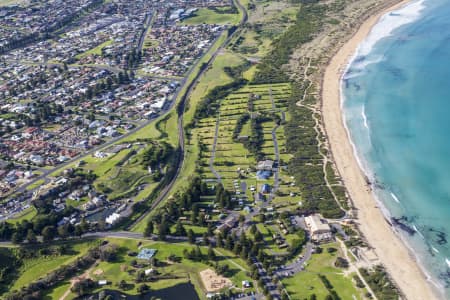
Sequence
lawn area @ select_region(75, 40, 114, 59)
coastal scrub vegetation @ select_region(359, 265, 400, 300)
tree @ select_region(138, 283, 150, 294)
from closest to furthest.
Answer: coastal scrub vegetation @ select_region(359, 265, 400, 300) < tree @ select_region(138, 283, 150, 294) < lawn area @ select_region(75, 40, 114, 59)

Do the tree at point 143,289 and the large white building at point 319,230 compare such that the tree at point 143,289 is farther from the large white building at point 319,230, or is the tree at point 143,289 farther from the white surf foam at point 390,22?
the white surf foam at point 390,22

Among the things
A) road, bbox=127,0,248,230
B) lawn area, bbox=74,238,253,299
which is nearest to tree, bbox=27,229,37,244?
lawn area, bbox=74,238,253,299

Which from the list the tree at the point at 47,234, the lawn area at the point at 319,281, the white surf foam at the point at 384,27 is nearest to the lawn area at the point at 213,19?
the white surf foam at the point at 384,27

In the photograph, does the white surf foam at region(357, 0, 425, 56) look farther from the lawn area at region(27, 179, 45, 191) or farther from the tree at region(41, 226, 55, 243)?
the tree at region(41, 226, 55, 243)

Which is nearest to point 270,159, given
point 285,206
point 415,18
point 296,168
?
point 296,168

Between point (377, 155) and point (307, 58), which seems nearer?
point (377, 155)

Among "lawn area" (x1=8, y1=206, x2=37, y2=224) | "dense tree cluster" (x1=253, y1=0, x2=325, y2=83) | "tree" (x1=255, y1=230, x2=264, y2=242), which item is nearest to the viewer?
"tree" (x1=255, y1=230, x2=264, y2=242)

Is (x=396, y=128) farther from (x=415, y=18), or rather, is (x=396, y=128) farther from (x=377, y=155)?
(x=415, y=18)
